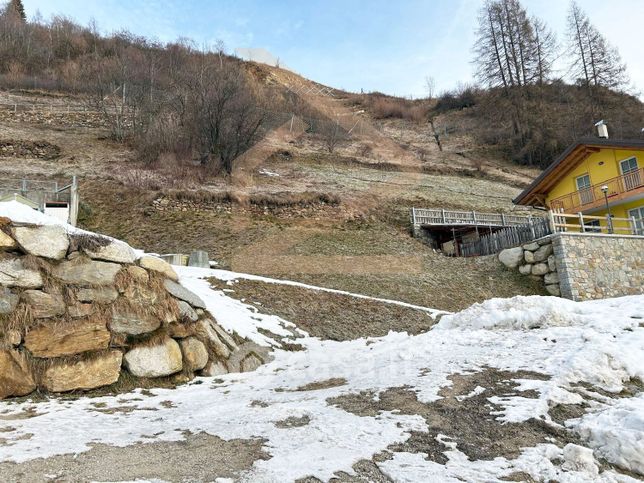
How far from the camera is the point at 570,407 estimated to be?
3891 mm

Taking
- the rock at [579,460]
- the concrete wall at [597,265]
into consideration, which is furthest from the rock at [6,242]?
the concrete wall at [597,265]

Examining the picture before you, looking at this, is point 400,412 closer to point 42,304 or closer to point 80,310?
point 80,310

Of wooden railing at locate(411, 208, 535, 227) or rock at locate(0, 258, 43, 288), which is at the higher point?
wooden railing at locate(411, 208, 535, 227)

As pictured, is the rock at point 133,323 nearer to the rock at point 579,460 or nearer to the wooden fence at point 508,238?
the rock at point 579,460

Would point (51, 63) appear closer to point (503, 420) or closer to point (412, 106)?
point (412, 106)

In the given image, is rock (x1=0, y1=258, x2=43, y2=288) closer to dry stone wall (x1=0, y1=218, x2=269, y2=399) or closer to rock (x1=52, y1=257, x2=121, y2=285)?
dry stone wall (x1=0, y1=218, x2=269, y2=399)

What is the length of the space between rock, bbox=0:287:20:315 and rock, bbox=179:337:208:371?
243cm

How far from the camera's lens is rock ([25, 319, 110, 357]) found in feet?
18.1

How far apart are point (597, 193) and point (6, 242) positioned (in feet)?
85.9

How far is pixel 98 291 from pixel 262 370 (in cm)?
302

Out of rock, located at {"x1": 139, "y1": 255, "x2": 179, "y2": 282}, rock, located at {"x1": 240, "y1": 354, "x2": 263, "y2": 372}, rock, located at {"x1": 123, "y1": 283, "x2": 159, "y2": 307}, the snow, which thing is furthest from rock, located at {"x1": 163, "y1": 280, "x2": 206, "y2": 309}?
rock, located at {"x1": 240, "y1": 354, "x2": 263, "y2": 372}

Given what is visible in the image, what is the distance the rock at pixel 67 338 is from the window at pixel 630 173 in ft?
80.8

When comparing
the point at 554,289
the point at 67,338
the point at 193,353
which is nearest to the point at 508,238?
the point at 554,289

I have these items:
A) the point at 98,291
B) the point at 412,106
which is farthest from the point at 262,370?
the point at 412,106
